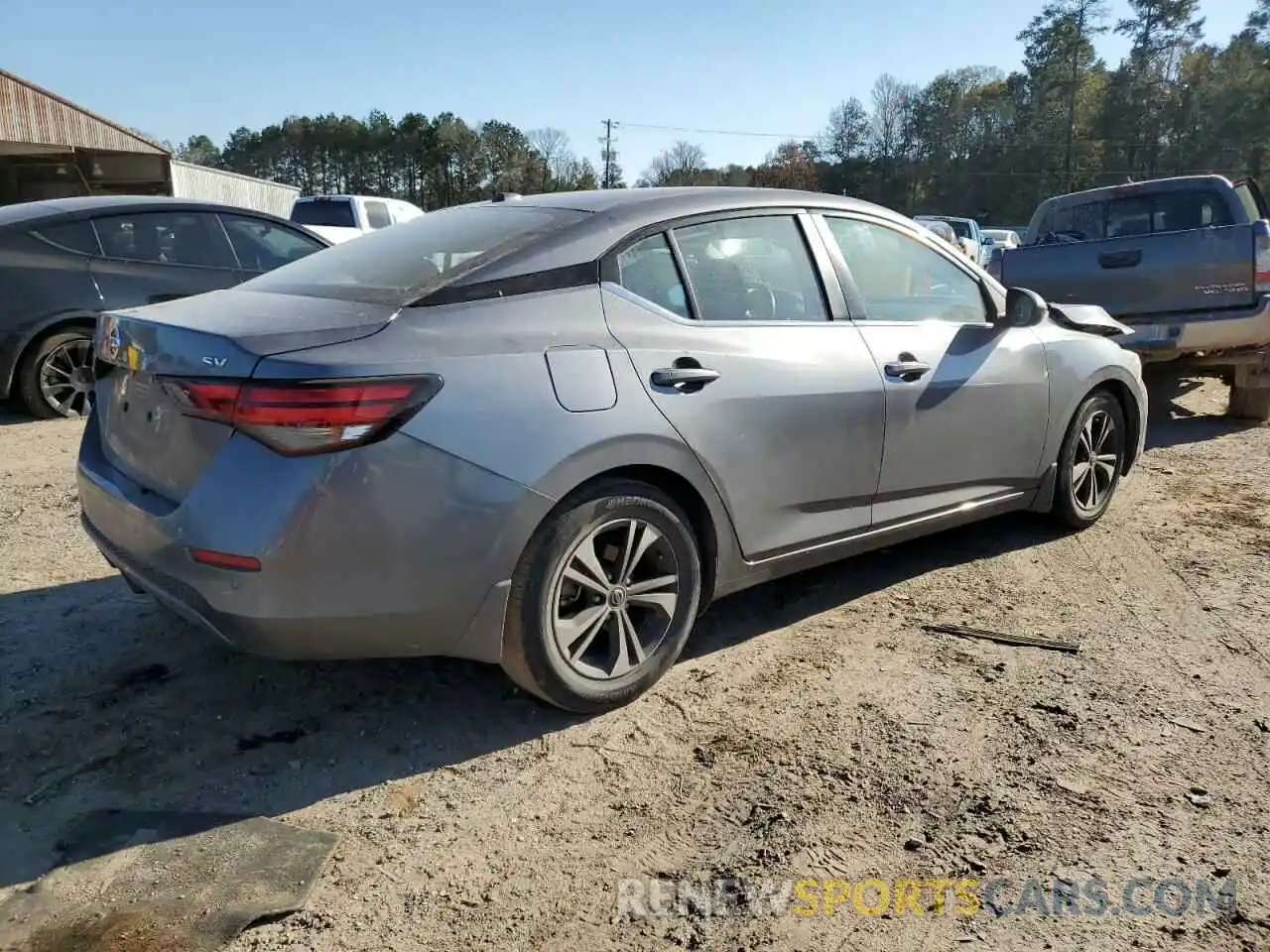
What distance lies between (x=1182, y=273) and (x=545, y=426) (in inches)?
251

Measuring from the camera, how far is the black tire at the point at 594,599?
2762 millimetres

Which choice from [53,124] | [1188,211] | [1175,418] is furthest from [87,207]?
[53,124]

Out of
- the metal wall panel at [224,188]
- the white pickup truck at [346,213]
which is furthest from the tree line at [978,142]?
the white pickup truck at [346,213]

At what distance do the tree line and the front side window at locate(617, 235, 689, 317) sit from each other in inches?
2174

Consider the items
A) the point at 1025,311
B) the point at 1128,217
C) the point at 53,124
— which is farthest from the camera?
the point at 53,124

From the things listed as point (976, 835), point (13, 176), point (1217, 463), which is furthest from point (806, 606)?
point (13, 176)

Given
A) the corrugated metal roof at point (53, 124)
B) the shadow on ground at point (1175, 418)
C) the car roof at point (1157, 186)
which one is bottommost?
the shadow on ground at point (1175, 418)

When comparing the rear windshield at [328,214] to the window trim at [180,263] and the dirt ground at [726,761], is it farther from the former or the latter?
the dirt ground at [726,761]

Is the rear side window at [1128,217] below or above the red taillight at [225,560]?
above

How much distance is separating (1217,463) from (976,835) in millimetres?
5218

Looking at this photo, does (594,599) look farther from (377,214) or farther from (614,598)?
(377,214)

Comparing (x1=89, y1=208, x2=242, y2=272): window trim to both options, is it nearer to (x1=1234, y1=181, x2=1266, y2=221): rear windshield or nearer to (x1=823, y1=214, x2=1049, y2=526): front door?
(x1=823, y1=214, x2=1049, y2=526): front door

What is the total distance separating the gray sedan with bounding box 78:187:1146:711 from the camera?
2.46 meters

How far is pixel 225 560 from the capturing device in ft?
8.02
